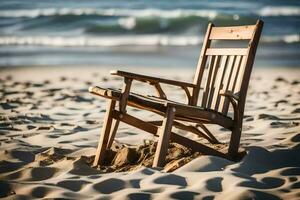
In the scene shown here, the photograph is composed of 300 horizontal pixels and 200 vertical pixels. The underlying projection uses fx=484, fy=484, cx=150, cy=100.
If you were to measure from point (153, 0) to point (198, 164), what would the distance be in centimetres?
2501

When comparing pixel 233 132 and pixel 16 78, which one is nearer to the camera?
pixel 233 132

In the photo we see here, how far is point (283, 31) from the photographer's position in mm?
19344

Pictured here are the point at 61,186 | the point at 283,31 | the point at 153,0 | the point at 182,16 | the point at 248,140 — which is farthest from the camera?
the point at 153,0

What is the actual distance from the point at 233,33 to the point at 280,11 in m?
21.2

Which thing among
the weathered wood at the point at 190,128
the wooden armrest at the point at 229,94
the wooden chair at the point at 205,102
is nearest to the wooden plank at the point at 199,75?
the wooden chair at the point at 205,102

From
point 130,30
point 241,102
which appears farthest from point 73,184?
point 130,30

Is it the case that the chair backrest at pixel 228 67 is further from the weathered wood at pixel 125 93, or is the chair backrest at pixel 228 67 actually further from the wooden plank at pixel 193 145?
the weathered wood at pixel 125 93

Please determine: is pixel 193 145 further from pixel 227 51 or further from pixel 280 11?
pixel 280 11

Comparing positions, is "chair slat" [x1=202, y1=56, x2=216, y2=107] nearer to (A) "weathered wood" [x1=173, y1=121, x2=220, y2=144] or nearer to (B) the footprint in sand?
(A) "weathered wood" [x1=173, y1=121, x2=220, y2=144]

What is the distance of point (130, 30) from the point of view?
68.4 ft

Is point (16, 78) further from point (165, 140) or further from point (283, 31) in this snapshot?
point (283, 31)

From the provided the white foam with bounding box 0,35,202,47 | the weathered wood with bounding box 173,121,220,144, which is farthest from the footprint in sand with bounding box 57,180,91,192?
the white foam with bounding box 0,35,202,47

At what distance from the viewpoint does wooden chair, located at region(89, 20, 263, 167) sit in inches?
142

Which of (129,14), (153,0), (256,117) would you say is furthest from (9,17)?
(256,117)
